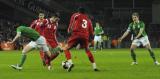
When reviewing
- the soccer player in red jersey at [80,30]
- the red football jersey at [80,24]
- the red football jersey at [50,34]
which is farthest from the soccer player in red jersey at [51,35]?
the red football jersey at [80,24]

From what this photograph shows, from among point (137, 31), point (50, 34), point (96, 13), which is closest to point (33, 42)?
point (50, 34)

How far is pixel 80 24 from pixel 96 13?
42.9 m

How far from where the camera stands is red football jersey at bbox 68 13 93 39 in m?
19.7

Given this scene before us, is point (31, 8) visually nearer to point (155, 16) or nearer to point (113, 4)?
point (113, 4)

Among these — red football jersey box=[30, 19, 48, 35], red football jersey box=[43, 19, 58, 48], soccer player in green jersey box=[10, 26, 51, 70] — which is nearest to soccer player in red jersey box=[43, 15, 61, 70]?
red football jersey box=[43, 19, 58, 48]

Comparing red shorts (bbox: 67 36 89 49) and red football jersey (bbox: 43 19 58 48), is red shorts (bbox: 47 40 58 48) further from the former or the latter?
red shorts (bbox: 67 36 89 49)

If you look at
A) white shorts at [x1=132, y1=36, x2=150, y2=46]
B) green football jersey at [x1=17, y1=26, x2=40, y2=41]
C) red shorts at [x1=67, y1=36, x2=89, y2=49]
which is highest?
green football jersey at [x1=17, y1=26, x2=40, y2=41]

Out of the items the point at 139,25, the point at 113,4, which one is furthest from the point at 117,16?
the point at 139,25

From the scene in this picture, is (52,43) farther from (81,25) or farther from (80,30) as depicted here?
(81,25)

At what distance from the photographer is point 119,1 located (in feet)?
214

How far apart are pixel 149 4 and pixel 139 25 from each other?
41.0 meters

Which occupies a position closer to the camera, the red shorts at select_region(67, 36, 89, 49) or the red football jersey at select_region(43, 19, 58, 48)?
the red shorts at select_region(67, 36, 89, 49)

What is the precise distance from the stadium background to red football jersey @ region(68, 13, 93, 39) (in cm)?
3466

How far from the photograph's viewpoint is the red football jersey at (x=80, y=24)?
19.7 metres
